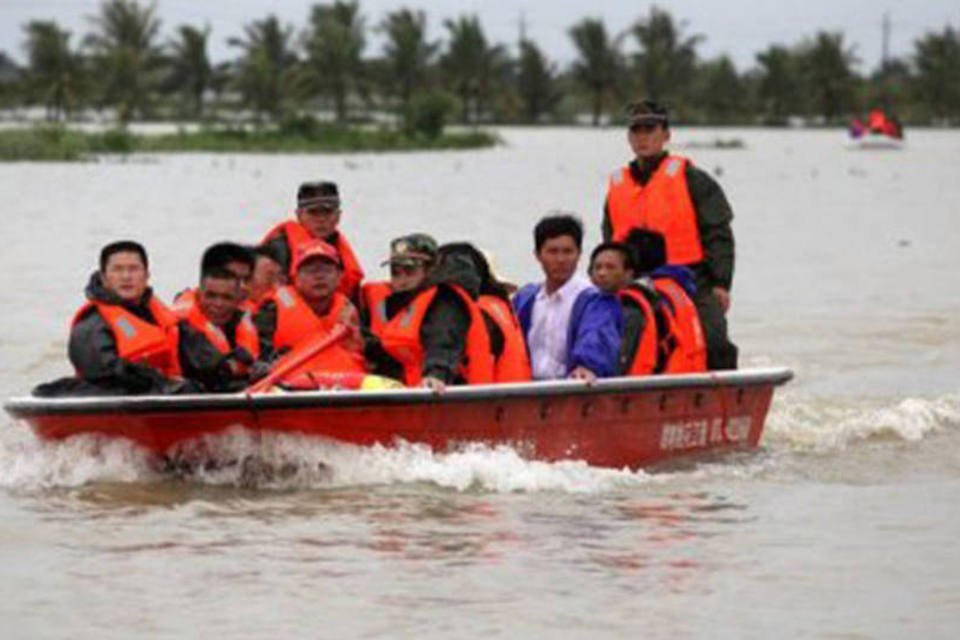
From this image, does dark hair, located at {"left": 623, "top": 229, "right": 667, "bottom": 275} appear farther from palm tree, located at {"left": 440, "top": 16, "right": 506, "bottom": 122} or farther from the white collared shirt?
palm tree, located at {"left": 440, "top": 16, "right": 506, "bottom": 122}

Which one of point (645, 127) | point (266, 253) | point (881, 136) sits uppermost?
point (645, 127)

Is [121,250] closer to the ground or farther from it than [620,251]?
farther from it

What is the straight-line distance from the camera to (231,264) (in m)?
12.8

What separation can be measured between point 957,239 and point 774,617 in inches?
1108

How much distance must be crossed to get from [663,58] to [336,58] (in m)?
16.7

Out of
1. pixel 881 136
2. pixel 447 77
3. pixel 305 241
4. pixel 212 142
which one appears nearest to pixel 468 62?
pixel 447 77

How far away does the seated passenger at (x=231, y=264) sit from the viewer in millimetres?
12641

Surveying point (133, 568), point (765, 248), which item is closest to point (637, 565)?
point (133, 568)

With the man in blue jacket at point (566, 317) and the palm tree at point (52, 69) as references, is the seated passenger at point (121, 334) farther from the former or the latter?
the palm tree at point (52, 69)

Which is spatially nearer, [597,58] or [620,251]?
[620,251]

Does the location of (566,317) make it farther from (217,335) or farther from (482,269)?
(217,335)

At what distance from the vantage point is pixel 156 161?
194 ft

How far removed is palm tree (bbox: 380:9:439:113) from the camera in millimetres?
102438

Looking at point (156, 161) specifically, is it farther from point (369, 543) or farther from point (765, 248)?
point (369, 543)
